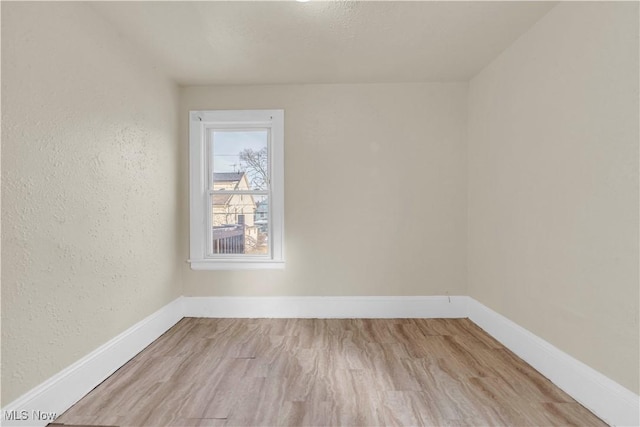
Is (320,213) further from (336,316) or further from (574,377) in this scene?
(574,377)

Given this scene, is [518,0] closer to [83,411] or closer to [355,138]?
[355,138]

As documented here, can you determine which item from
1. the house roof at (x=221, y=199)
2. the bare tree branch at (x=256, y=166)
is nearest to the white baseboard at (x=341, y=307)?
the house roof at (x=221, y=199)

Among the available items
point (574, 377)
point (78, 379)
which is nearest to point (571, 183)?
point (574, 377)

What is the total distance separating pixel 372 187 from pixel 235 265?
1633mm

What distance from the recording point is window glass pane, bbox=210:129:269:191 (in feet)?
11.5

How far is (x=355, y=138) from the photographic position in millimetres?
3387

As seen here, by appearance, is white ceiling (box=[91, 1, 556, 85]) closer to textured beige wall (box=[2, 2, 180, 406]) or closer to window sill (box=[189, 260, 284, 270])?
textured beige wall (box=[2, 2, 180, 406])

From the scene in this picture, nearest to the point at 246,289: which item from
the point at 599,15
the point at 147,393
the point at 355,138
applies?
the point at 147,393

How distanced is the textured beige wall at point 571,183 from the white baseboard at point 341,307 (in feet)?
1.92

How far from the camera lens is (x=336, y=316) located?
3393 millimetres

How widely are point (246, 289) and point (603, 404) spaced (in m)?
2.84

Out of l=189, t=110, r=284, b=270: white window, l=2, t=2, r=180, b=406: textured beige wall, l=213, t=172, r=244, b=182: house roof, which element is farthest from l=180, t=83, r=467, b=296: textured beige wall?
l=2, t=2, r=180, b=406: textured beige wall

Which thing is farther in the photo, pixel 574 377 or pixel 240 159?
pixel 240 159

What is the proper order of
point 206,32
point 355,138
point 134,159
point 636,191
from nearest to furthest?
point 636,191
point 206,32
point 134,159
point 355,138
